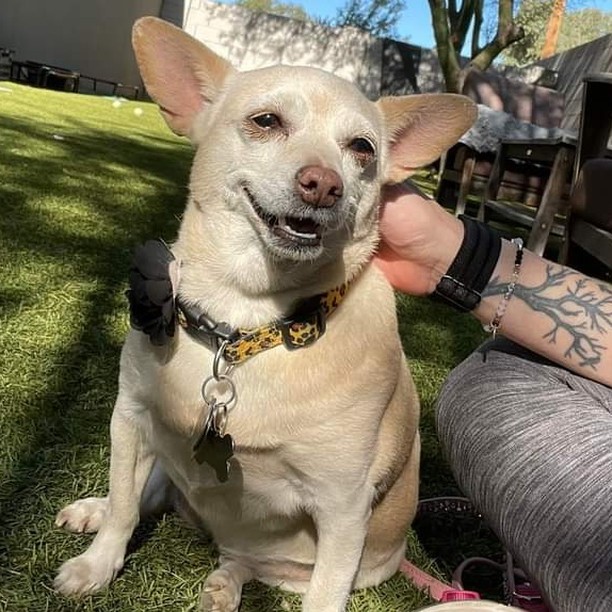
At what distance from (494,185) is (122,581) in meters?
5.83

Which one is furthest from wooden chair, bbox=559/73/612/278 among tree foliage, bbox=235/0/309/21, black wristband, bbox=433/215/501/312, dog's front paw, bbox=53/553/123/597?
tree foliage, bbox=235/0/309/21

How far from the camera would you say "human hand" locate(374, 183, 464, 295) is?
1669 mm

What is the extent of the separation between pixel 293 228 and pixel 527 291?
0.54m

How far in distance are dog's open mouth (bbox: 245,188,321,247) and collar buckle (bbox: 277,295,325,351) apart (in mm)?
139

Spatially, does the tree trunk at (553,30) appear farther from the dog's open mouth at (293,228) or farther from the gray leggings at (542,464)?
the dog's open mouth at (293,228)

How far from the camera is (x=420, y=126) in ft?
5.82

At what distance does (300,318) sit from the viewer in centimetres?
156

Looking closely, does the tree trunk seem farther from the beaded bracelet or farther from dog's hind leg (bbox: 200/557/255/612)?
dog's hind leg (bbox: 200/557/255/612)

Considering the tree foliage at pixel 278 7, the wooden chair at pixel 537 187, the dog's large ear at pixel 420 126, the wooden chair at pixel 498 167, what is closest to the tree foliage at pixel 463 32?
the wooden chair at pixel 498 167

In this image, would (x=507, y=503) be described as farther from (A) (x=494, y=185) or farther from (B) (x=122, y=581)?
(A) (x=494, y=185)

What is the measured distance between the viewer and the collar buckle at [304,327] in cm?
154

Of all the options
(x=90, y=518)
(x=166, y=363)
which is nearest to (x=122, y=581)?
(x=90, y=518)

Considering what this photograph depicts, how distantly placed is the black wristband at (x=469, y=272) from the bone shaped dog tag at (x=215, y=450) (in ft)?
1.90

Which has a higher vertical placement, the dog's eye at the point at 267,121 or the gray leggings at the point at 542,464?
the dog's eye at the point at 267,121
